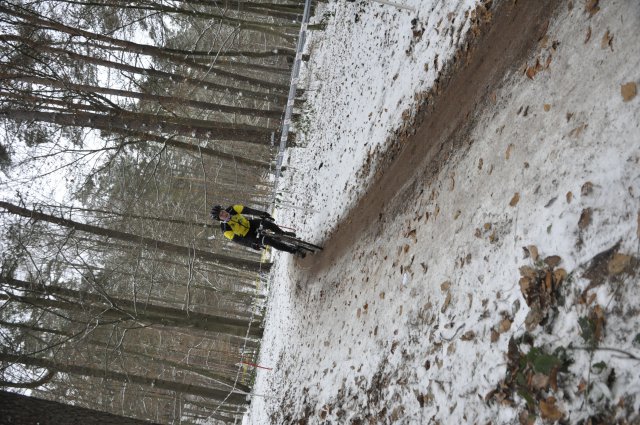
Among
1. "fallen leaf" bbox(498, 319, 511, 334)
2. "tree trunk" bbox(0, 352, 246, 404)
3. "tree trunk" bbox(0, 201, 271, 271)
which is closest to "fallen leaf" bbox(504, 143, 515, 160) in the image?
"fallen leaf" bbox(498, 319, 511, 334)

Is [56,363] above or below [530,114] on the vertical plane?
below

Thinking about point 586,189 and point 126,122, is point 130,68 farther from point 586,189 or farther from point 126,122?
point 586,189

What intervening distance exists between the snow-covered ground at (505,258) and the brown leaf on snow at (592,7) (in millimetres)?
20

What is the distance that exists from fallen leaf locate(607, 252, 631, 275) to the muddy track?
121 inches

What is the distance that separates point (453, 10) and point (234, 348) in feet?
75.1

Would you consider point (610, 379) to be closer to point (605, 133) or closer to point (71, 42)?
point (605, 133)

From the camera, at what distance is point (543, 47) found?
18.5ft

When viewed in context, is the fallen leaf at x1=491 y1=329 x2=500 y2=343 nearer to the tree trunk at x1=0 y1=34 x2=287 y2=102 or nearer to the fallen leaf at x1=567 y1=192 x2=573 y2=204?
the fallen leaf at x1=567 y1=192 x2=573 y2=204

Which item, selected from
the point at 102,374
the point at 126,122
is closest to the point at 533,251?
the point at 126,122

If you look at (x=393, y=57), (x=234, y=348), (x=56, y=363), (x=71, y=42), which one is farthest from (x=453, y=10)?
(x=234, y=348)

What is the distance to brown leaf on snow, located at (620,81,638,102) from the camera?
410 centimetres

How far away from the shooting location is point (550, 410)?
3.88 metres

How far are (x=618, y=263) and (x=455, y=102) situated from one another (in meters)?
4.12

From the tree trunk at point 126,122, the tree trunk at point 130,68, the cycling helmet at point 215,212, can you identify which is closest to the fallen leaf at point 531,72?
the cycling helmet at point 215,212
